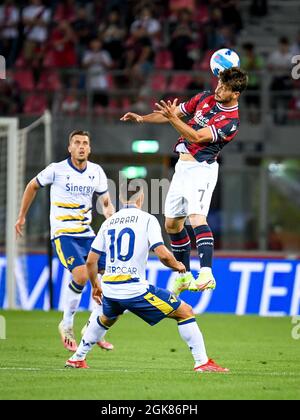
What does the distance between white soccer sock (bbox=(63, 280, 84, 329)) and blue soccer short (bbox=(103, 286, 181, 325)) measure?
3.01m

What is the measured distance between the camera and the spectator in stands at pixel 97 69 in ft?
82.1

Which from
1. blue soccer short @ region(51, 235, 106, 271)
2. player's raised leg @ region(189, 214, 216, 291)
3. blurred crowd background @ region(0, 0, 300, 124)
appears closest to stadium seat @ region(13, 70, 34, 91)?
blurred crowd background @ region(0, 0, 300, 124)

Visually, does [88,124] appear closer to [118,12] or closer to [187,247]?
[118,12]

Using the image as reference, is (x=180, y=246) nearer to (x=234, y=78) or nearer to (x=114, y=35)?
(x=234, y=78)

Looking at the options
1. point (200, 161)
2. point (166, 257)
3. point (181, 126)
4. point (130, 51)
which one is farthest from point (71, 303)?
point (130, 51)

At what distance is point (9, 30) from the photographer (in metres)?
27.3

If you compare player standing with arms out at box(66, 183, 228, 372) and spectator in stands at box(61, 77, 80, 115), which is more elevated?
spectator in stands at box(61, 77, 80, 115)

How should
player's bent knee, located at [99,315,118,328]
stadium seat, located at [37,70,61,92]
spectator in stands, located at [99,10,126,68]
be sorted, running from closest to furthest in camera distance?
1. player's bent knee, located at [99,315,118,328]
2. stadium seat, located at [37,70,61,92]
3. spectator in stands, located at [99,10,126,68]

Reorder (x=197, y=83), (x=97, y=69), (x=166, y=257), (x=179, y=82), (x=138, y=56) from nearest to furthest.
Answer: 1. (x=166, y=257)
2. (x=197, y=83)
3. (x=179, y=82)
4. (x=97, y=69)
5. (x=138, y=56)

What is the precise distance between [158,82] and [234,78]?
1285cm

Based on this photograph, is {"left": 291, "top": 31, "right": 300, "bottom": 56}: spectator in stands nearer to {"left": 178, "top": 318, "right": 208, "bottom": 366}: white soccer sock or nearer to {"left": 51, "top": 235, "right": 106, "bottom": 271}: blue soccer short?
{"left": 51, "top": 235, "right": 106, "bottom": 271}: blue soccer short

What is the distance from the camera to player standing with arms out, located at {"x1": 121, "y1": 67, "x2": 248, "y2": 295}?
12.2m

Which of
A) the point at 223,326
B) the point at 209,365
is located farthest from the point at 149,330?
the point at 209,365

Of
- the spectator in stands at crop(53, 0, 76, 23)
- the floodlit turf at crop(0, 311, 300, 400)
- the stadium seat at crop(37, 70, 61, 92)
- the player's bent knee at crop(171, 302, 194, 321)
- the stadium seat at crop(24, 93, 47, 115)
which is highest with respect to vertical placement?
the spectator in stands at crop(53, 0, 76, 23)
